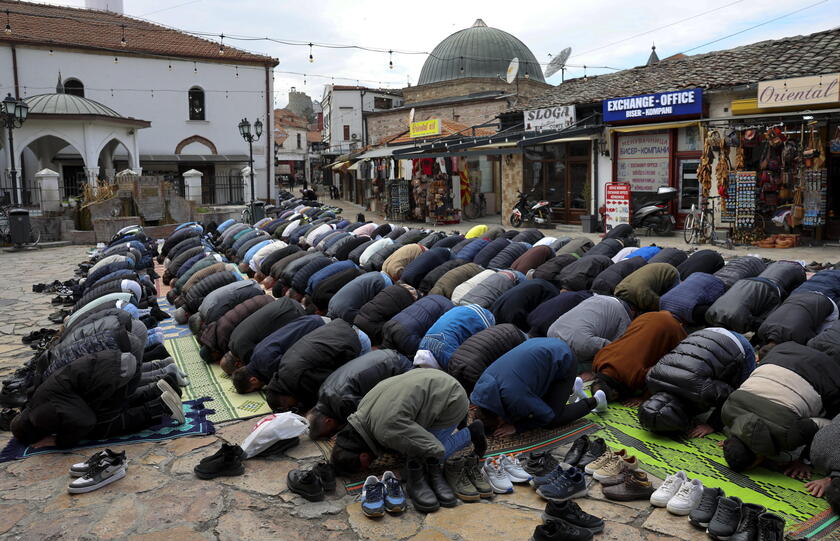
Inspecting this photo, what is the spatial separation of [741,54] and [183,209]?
1695cm

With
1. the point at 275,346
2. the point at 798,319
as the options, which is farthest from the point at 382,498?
the point at 798,319

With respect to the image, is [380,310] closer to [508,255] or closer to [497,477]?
[497,477]

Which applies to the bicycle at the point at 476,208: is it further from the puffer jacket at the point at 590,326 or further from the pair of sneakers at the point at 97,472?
the pair of sneakers at the point at 97,472

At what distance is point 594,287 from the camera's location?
792 cm

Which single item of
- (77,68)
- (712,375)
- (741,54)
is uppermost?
(77,68)

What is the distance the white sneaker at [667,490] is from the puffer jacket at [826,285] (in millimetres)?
3435

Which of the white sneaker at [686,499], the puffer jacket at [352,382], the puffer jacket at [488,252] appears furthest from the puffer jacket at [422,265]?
the white sneaker at [686,499]

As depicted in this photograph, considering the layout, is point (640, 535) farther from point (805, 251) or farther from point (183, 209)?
point (183, 209)

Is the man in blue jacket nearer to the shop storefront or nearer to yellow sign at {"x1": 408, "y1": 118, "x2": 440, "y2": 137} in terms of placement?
the shop storefront

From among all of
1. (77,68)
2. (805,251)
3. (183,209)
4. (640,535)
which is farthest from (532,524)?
(77,68)

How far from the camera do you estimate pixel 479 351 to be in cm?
548

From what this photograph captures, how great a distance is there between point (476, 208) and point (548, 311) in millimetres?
18855

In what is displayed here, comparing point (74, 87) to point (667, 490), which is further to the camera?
point (74, 87)

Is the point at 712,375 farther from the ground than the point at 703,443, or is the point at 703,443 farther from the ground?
the point at 712,375
